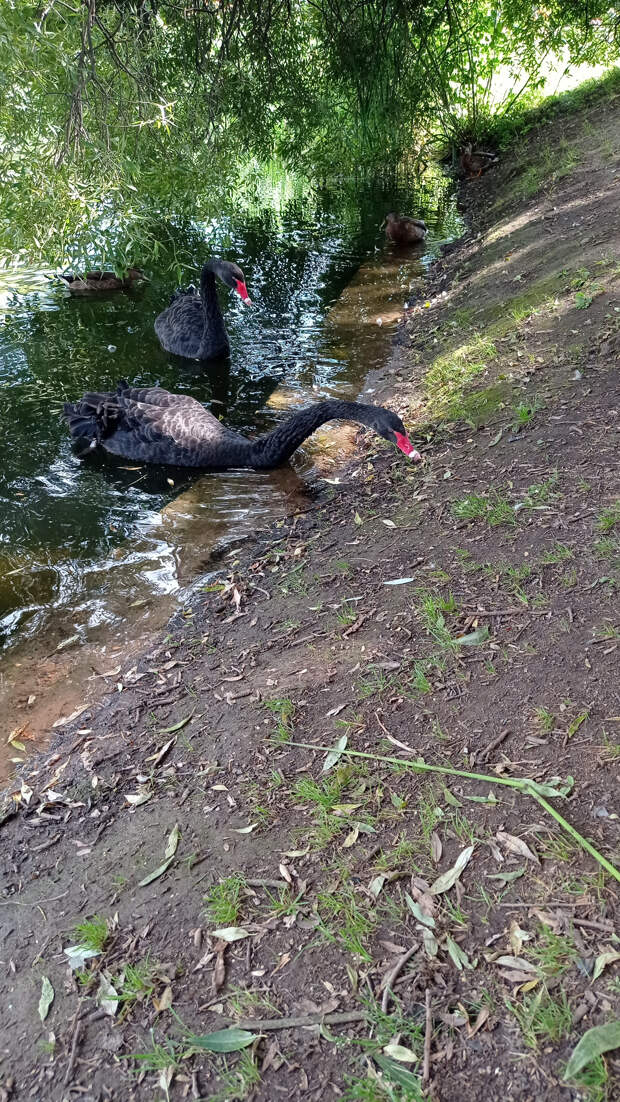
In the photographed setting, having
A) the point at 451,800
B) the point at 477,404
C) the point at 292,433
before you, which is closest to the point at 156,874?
the point at 451,800

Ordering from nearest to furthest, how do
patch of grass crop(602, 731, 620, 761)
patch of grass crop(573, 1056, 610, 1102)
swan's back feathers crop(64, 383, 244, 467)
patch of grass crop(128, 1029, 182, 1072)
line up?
patch of grass crop(573, 1056, 610, 1102)
patch of grass crop(128, 1029, 182, 1072)
patch of grass crop(602, 731, 620, 761)
swan's back feathers crop(64, 383, 244, 467)

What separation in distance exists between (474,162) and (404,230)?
4.85 meters

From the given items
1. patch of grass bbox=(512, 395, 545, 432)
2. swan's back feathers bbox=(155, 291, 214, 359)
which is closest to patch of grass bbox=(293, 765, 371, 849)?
patch of grass bbox=(512, 395, 545, 432)

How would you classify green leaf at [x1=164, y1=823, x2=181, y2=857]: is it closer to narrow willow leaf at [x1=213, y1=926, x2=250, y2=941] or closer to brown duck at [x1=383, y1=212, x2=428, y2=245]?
narrow willow leaf at [x1=213, y1=926, x2=250, y2=941]

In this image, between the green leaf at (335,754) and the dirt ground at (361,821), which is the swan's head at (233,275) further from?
the green leaf at (335,754)

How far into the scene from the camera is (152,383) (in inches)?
330

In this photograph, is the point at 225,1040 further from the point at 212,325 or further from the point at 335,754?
the point at 212,325

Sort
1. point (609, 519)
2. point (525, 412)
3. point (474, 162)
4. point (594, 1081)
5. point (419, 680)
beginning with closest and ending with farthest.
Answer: point (594, 1081)
point (419, 680)
point (609, 519)
point (525, 412)
point (474, 162)

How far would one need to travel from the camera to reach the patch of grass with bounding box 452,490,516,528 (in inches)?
166

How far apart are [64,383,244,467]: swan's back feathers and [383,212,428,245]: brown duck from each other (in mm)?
5666

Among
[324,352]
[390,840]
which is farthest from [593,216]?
[390,840]

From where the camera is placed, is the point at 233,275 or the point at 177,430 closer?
the point at 177,430

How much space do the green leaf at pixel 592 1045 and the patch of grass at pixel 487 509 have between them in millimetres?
2636

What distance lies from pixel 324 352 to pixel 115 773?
19.8 ft
